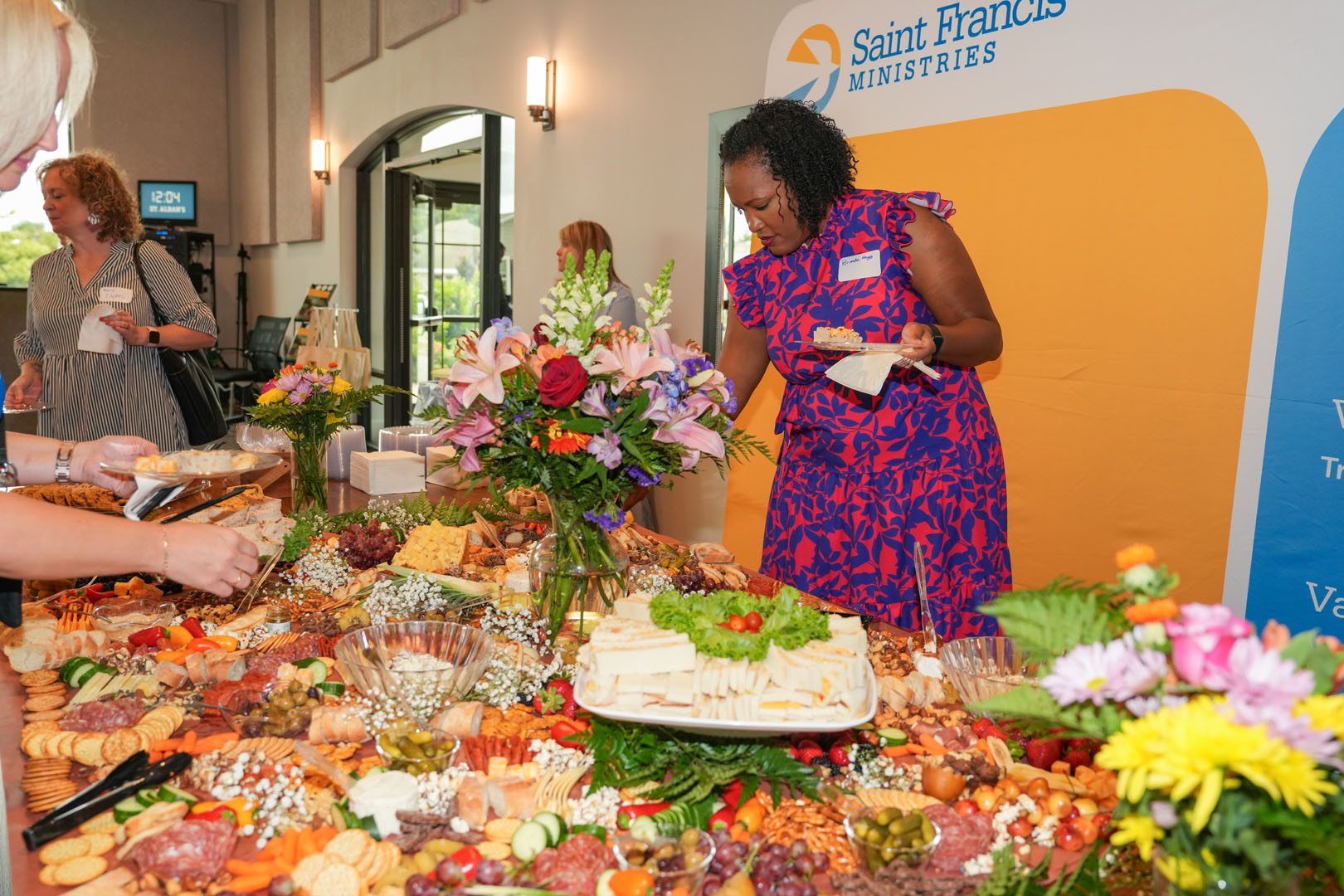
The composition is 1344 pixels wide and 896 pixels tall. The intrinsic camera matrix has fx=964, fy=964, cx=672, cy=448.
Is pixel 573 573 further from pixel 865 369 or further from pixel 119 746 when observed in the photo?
pixel 865 369

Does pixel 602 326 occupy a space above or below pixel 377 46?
below

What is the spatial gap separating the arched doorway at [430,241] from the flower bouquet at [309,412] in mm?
4115

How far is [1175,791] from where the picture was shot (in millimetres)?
623

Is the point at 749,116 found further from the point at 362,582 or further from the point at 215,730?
the point at 215,730

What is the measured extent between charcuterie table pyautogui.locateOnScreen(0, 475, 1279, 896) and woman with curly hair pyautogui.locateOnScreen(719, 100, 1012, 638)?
2.19ft

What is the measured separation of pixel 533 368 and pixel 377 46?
720 centimetres

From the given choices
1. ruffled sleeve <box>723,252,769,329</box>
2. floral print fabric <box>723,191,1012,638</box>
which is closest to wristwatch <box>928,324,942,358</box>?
floral print fabric <box>723,191,1012,638</box>

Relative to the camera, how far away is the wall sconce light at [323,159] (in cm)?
873

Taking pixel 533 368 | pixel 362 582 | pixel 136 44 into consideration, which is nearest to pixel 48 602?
pixel 362 582

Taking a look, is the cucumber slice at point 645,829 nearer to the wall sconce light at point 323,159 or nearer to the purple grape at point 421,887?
the purple grape at point 421,887

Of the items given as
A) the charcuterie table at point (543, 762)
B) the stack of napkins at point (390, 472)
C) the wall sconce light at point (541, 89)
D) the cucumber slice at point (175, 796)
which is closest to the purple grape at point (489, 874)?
the charcuterie table at point (543, 762)

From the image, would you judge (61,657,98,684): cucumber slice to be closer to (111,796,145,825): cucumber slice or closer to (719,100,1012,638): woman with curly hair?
(111,796,145,825): cucumber slice

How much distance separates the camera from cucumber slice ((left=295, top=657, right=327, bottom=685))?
1309 mm

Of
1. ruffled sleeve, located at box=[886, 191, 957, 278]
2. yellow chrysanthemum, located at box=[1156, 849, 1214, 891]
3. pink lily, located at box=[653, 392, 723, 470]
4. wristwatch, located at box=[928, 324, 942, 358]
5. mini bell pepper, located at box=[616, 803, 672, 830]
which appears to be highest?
ruffled sleeve, located at box=[886, 191, 957, 278]
